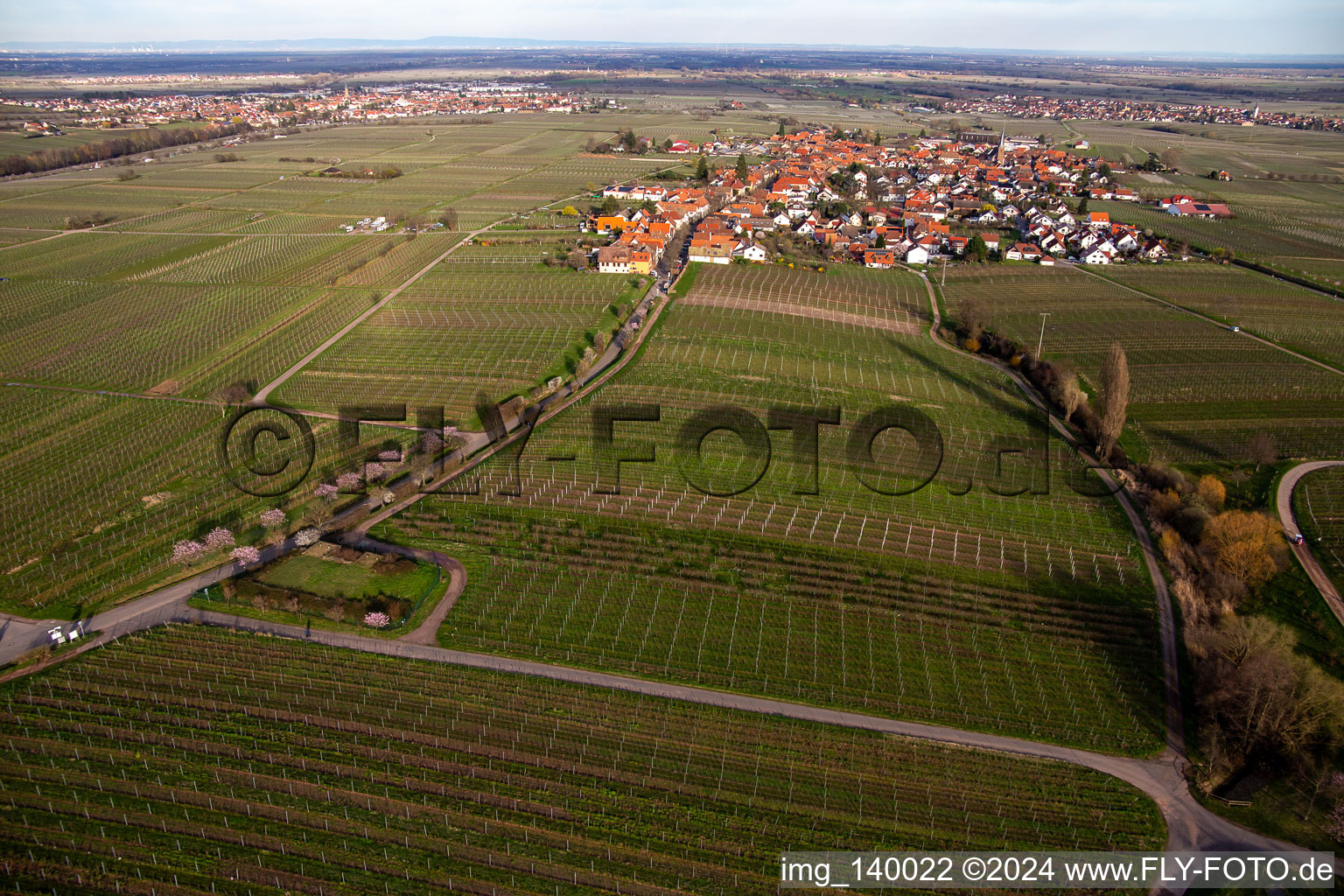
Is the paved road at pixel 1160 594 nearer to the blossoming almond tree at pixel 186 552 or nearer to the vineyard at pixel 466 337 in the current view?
the vineyard at pixel 466 337

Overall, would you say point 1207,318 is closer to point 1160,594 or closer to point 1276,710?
point 1160,594

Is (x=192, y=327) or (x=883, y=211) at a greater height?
(x=883, y=211)

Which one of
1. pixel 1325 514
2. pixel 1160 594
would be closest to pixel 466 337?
pixel 1160 594

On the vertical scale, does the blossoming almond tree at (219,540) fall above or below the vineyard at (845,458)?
below

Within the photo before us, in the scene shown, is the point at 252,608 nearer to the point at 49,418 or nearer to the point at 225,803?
the point at 225,803

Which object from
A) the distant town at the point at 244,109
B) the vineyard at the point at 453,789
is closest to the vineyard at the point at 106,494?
the vineyard at the point at 453,789

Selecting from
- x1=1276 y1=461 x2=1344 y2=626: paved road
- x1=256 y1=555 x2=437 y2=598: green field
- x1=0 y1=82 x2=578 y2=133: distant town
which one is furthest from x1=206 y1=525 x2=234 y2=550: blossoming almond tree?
x1=0 y1=82 x2=578 y2=133: distant town

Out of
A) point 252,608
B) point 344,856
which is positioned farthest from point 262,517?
point 344,856
